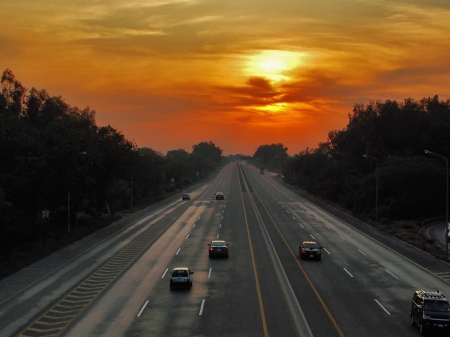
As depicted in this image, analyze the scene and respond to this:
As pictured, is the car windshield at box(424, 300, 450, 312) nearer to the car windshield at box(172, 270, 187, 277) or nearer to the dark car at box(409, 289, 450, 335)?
the dark car at box(409, 289, 450, 335)

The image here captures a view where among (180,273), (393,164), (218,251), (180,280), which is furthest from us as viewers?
(393,164)

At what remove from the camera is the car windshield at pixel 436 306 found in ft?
86.6

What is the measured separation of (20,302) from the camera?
33.2 m

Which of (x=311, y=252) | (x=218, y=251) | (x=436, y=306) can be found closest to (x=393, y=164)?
(x=311, y=252)

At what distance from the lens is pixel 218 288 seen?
36312 millimetres

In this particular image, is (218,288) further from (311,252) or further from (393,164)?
(393,164)

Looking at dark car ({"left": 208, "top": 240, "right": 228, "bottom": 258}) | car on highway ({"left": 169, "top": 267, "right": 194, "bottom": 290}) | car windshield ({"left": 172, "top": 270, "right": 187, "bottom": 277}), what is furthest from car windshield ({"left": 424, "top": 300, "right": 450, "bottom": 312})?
dark car ({"left": 208, "top": 240, "right": 228, "bottom": 258})

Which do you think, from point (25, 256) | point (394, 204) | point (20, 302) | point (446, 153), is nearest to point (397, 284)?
point (20, 302)

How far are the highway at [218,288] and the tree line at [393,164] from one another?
24315mm

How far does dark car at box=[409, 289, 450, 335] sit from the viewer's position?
25781 millimetres

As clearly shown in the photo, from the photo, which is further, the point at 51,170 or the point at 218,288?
the point at 51,170

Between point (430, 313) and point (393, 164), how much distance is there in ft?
223

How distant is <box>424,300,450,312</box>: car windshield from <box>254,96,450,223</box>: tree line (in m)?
49.5

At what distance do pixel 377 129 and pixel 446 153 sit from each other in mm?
16016
